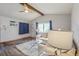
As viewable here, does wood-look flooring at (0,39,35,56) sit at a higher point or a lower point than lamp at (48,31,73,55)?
lower

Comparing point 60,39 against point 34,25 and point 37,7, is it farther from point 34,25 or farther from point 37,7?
point 37,7

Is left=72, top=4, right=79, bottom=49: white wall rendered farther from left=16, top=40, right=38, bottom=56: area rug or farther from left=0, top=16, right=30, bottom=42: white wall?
left=0, top=16, right=30, bottom=42: white wall

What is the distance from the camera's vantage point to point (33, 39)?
139 centimetres

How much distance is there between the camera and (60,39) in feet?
4.49

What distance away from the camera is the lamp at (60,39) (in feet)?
4.42

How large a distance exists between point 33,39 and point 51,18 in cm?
33

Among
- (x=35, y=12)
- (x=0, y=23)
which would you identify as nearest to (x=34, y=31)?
(x=35, y=12)

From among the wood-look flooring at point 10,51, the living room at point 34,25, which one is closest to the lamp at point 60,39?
the living room at point 34,25

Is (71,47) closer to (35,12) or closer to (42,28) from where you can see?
(42,28)

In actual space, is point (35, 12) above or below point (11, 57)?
above

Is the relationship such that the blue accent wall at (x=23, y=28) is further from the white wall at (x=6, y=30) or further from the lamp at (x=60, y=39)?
the lamp at (x=60, y=39)

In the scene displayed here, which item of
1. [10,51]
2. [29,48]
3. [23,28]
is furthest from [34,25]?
[10,51]

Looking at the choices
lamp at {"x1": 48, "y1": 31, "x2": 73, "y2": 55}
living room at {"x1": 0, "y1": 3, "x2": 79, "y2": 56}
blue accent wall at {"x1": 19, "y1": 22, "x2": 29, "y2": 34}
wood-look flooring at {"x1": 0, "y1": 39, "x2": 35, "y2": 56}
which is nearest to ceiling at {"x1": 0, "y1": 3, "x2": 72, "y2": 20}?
living room at {"x1": 0, "y1": 3, "x2": 79, "y2": 56}

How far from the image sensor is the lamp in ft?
4.42
